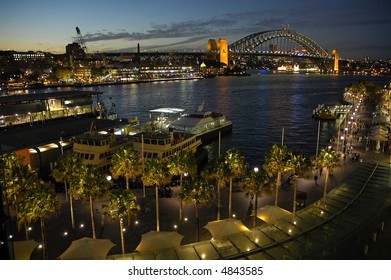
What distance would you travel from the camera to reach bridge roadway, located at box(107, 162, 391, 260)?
13.4 meters

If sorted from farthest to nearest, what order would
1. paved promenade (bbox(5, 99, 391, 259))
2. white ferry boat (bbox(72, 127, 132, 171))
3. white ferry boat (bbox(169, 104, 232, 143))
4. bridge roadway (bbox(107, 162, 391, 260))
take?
white ferry boat (bbox(169, 104, 232, 143))
white ferry boat (bbox(72, 127, 132, 171))
paved promenade (bbox(5, 99, 391, 259))
bridge roadway (bbox(107, 162, 391, 260))

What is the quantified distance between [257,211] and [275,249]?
338 cm

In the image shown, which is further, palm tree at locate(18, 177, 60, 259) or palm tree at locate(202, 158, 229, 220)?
palm tree at locate(202, 158, 229, 220)

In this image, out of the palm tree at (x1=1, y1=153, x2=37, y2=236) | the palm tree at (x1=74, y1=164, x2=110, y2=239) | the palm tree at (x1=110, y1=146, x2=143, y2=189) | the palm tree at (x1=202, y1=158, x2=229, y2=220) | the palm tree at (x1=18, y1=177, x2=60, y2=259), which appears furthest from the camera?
the palm tree at (x1=110, y1=146, x2=143, y2=189)

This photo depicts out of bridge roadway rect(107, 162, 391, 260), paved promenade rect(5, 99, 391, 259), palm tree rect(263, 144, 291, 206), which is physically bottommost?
paved promenade rect(5, 99, 391, 259)

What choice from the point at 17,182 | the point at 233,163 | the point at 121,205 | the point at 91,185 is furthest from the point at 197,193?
the point at 17,182

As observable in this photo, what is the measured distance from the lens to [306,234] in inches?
610

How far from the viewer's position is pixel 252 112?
70.8 meters

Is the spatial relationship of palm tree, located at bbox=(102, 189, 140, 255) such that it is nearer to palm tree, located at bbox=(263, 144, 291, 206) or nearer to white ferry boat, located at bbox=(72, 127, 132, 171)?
palm tree, located at bbox=(263, 144, 291, 206)

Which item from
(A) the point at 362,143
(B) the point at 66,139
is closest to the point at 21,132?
(B) the point at 66,139

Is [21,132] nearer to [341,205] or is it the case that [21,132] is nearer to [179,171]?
[179,171]

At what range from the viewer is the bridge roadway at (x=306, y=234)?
43.9 ft

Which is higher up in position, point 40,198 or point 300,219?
point 40,198

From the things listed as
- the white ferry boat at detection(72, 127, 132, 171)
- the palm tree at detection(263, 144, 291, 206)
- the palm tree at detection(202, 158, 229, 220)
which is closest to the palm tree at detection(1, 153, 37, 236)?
the palm tree at detection(202, 158, 229, 220)
